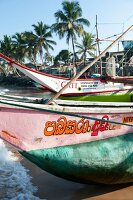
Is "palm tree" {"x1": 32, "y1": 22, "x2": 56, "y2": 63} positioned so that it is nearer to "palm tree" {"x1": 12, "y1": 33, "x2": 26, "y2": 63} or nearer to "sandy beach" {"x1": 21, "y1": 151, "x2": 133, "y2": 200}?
"palm tree" {"x1": 12, "y1": 33, "x2": 26, "y2": 63}

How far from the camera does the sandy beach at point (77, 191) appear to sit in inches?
227

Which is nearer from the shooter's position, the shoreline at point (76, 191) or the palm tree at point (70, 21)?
the shoreline at point (76, 191)

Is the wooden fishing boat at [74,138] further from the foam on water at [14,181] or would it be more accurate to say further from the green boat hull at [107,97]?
the green boat hull at [107,97]

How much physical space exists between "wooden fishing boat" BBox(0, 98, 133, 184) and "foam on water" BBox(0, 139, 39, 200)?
1.06m

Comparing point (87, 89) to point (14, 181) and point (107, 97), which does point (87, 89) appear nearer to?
point (107, 97)

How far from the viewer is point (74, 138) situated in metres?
5.37

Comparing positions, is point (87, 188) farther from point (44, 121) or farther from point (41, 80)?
point (41, 80)

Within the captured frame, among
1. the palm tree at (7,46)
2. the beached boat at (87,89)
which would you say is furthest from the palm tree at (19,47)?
the beached boat at (87,89)

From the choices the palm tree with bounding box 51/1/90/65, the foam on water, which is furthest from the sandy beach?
the palm tree with bounding box 51/1/90/65

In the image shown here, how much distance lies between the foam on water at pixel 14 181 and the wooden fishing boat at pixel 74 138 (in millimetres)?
1062

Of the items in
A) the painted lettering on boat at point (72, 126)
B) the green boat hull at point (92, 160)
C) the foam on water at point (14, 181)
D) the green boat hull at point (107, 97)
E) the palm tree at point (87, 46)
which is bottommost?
the foam on water at point (14, 181)

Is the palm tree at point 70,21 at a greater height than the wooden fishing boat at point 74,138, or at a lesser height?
greater

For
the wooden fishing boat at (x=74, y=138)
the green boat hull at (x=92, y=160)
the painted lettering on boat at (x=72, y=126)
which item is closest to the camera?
the wooden fishing boat at (x=74, y=138)

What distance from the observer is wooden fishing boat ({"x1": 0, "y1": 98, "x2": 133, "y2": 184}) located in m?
4.79
